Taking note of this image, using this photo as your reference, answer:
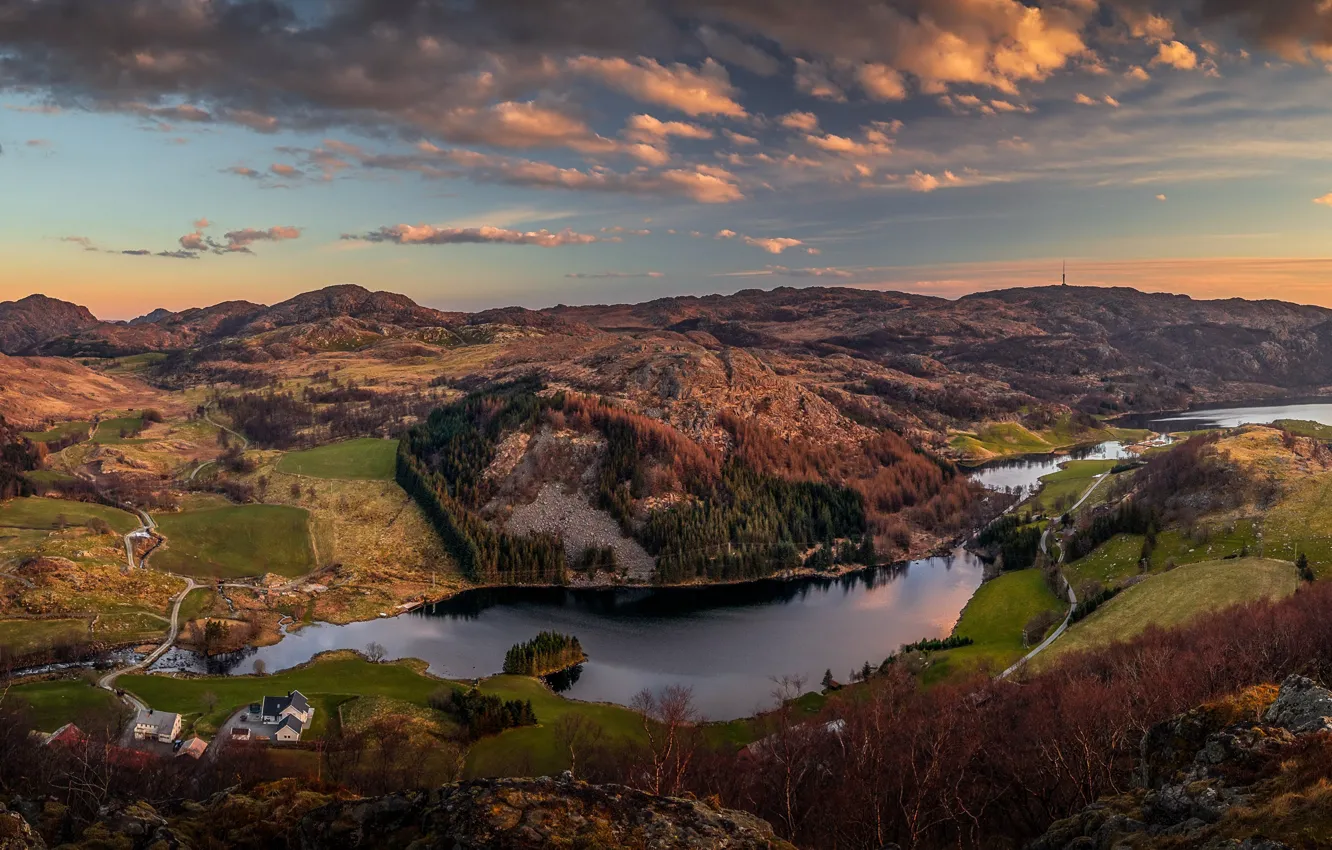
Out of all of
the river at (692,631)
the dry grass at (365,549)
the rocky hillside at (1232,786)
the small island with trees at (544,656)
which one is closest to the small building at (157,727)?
the river at (692,631)

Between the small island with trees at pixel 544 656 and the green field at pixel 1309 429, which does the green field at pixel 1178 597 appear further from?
the green field at pixel 1309 429

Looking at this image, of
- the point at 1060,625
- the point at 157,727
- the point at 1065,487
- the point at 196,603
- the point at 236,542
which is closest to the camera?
the point at 157,727

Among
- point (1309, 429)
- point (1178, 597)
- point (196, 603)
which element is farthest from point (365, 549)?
point (1309, 429)

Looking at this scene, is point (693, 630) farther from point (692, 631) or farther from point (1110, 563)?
point (1110, 563)

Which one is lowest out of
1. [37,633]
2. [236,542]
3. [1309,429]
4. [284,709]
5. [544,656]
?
[544,656]

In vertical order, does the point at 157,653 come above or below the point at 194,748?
below

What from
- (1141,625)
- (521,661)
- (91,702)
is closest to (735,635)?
(521,661)

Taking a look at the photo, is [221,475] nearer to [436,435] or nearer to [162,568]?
[436,435]
